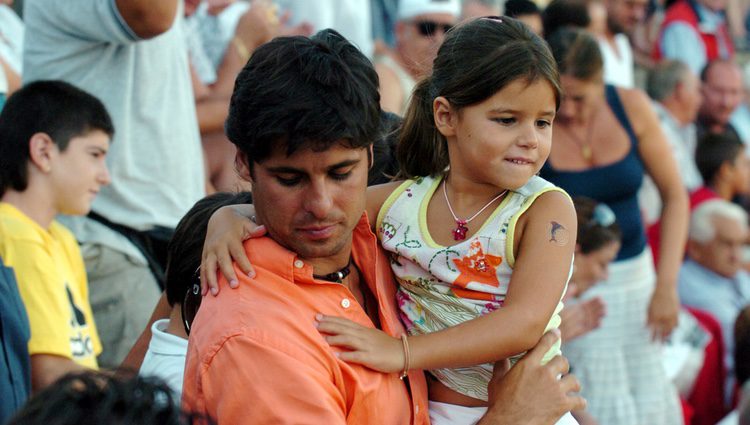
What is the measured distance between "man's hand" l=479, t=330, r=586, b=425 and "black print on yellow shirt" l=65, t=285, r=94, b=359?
1647mm

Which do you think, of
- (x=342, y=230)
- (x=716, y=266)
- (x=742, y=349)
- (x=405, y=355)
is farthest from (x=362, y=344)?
(x=716, y=266)

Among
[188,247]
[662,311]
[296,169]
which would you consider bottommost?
[662,311]

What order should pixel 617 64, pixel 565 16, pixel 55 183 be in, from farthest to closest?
pixel 617 64 < pixel 565 16 < pixel 55 183

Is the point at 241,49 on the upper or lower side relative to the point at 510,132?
lower

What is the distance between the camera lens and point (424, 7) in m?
6.04

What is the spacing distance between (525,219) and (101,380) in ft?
4.08

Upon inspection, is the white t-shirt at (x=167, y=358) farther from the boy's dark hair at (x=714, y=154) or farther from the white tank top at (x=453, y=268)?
the boy's dark hair at (x=714, y=154)

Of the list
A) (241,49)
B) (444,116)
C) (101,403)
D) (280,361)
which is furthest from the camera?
(241,49)

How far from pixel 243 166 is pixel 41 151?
5.53 ft

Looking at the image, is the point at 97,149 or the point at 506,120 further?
the point at 97,149

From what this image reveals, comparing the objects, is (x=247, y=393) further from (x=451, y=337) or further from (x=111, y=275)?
(x=111, y=275)

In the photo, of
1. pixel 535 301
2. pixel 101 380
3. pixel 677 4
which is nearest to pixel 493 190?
pixel 535 301

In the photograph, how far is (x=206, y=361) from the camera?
6.66ft

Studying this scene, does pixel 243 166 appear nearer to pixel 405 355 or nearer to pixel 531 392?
pixel 405 355
